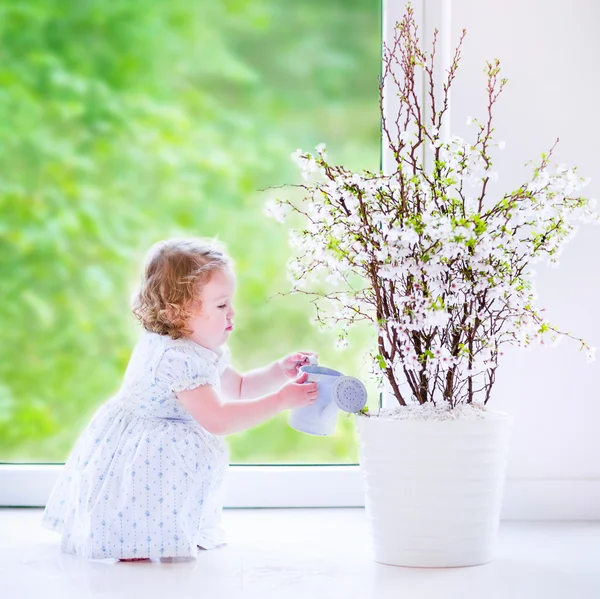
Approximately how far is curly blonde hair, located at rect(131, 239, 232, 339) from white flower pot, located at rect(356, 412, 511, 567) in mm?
414

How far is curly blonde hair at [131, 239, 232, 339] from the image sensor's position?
1.60 meters

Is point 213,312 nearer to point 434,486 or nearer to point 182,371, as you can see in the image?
point 182,371

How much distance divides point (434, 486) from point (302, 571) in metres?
0.25

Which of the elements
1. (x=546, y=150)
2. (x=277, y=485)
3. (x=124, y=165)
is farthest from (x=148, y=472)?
(x=546, y=150)

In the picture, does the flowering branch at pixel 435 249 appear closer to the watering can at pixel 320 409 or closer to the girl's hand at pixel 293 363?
the watering can at pixel 320 409

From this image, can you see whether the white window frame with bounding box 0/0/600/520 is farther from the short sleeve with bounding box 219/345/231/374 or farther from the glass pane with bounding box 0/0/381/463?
the short sleeve with bounding box 219/345/231/374

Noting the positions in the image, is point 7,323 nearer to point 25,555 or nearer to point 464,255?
point 25,555

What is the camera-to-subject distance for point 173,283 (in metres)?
1.60

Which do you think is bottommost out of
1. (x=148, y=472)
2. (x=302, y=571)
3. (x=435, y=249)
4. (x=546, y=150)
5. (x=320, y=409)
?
(x=302, y=571)

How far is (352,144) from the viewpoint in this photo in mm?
1971

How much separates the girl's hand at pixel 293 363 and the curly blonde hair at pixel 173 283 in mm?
228

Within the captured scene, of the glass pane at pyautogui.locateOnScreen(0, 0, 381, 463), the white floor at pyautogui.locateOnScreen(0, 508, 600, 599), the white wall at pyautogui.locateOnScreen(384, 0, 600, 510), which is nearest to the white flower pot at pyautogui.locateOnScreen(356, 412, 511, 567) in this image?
the white floor at pyautogui.locateOnScreen(0, 508, 600, 599)

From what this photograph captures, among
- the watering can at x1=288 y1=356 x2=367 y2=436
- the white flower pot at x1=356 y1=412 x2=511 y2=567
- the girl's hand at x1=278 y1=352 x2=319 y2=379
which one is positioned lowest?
the white flower pot at x1=356 y1=412 x2=511 y2=567

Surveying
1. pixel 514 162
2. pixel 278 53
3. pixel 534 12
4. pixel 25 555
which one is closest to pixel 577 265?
pixel 514 162
